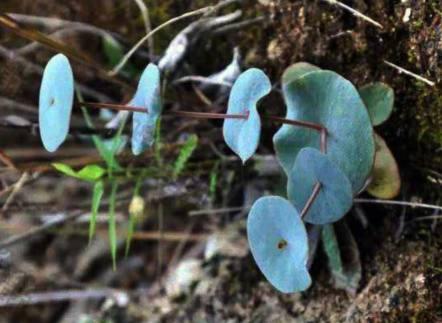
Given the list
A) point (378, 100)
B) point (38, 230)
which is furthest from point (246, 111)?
point (38, 230)

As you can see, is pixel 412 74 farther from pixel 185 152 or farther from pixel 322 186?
pixel 185 152

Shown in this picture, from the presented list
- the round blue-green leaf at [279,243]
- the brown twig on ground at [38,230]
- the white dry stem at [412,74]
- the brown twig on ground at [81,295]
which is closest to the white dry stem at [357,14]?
the white dry stem at [412,74]

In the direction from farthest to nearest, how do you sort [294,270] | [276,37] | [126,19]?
1. [126,19]
2. [276,37]
3. [294,270]

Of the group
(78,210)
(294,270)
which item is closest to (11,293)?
(78,210)

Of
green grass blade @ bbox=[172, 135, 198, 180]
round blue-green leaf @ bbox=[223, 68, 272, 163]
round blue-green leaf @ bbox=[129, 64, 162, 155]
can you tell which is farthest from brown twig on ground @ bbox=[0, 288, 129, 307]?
round blue-green leaf @ bbox=[223, 68, 272, 163]

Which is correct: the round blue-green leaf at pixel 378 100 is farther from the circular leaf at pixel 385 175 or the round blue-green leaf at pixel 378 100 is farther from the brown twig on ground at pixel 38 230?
the brown twig on ground at pixel 38 230

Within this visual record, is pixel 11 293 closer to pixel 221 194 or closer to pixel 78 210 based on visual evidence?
pixel 78 210
